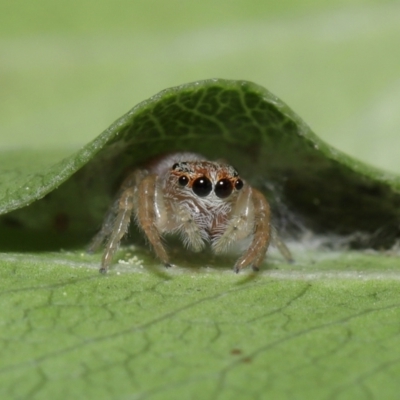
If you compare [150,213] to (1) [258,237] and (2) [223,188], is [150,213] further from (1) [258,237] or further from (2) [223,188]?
(1) [258,237]

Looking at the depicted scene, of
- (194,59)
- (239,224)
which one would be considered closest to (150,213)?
(239,224)

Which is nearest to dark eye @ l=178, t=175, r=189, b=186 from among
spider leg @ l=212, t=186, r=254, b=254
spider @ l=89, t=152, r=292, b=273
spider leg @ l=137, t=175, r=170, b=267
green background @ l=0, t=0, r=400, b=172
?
spider @ l=89, t=152, r=292, b=273

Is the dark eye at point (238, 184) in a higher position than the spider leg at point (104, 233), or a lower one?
higher

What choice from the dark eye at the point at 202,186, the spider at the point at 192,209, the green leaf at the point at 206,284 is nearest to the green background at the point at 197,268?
the green leaf at the point at 206,284

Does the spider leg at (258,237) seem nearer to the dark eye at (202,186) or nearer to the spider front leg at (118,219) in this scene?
the dark eye at (202,186)

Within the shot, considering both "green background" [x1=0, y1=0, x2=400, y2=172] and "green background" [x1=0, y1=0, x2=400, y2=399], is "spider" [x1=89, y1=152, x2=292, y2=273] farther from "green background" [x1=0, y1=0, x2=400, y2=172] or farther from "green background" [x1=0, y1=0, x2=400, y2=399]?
"green background" [x1=0, y1=0, x2=400, y2=172]

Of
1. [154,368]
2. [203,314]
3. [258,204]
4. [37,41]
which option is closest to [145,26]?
[37,41]
